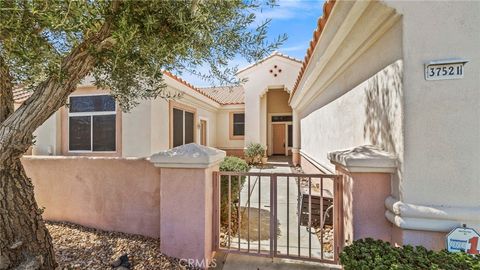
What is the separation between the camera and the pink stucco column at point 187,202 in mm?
3609

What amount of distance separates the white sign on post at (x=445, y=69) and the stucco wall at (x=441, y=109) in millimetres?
42

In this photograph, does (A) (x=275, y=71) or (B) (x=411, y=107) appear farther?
(A) (x=275, y=71)

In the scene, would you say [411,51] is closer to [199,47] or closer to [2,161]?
[199,47]

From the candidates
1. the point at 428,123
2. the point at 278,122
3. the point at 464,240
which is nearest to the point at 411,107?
the point at 428,123

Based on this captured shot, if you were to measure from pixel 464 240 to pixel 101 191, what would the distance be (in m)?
5.16

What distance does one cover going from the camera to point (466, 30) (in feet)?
7.75

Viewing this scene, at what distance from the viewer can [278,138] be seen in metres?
20.8

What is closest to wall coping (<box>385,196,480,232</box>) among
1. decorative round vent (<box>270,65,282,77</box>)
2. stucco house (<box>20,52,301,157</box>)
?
stucco house (<box>20,52,301,157</box>)

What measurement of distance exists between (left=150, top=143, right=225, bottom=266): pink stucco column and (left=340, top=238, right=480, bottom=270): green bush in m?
2.08

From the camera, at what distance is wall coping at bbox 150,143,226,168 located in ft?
11.6

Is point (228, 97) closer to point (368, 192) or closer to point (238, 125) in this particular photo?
point (238, 125)

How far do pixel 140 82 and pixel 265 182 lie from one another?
7.38 metres

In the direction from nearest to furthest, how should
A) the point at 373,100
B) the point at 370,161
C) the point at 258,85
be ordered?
the point at 370,161
the point at 373,100
the point at 258,85

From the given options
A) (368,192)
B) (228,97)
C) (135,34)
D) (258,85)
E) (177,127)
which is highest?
(258,85)
